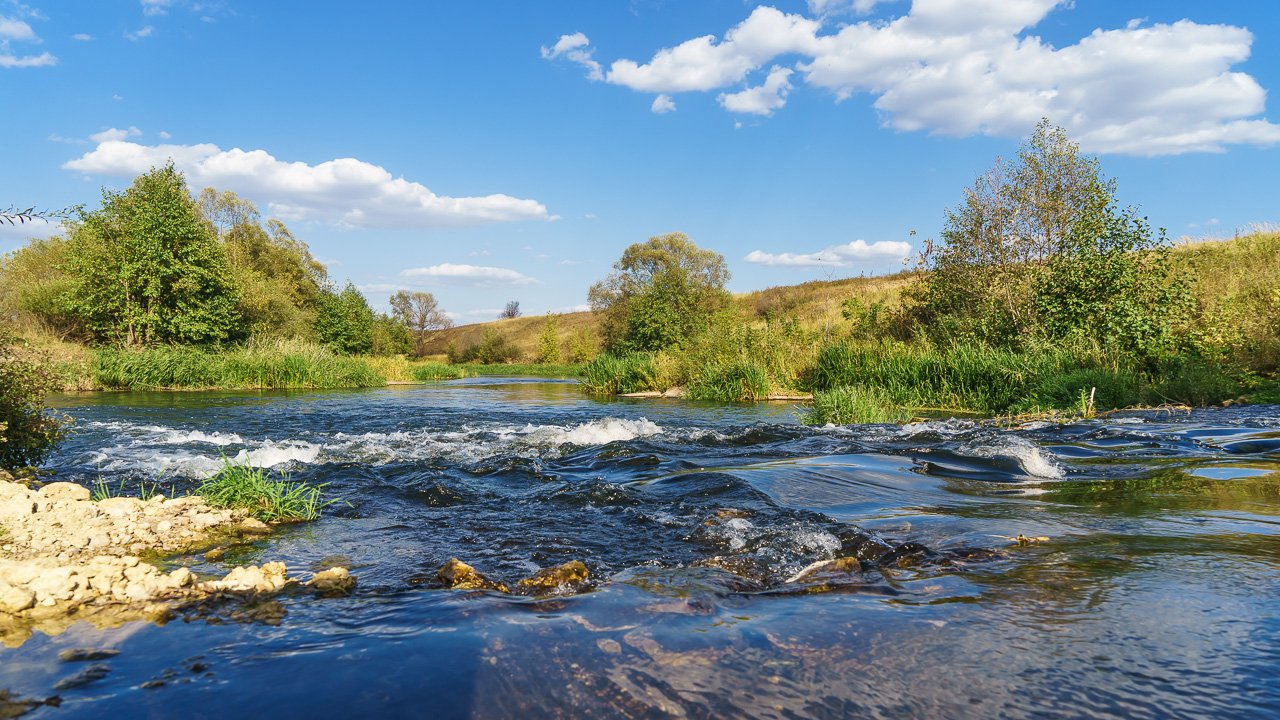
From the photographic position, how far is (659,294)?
1694 inches

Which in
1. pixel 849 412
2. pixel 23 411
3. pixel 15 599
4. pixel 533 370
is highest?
pixel 533 370

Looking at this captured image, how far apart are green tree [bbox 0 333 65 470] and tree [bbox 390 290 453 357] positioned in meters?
73.6

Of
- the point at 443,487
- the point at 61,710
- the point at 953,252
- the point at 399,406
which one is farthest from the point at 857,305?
the point at 61,710

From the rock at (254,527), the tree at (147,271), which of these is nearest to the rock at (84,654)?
the rock at (254,527)

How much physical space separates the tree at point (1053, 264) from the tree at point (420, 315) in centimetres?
6781

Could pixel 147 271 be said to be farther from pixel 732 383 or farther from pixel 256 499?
pixel 256 499

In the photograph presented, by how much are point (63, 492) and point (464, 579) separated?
384cm

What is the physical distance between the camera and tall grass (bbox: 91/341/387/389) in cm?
2527

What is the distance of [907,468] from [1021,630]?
506 centimetres

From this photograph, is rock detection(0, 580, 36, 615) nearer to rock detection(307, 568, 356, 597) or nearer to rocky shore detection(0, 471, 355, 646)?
rocky shore detection(0, 471, 355, 646)

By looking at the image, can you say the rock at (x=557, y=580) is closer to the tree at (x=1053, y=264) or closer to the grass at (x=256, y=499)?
the grass at (x=256, y=499)

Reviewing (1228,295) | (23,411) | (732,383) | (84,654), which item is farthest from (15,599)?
(1228,295)

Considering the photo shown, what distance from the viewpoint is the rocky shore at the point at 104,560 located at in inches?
135

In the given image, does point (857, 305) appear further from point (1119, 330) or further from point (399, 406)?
point (399, 406)
